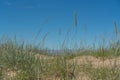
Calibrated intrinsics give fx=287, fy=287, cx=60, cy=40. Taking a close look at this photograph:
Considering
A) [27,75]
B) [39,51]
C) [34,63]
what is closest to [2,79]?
[27,75]

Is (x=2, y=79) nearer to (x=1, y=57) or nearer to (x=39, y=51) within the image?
(x=1, y=57)

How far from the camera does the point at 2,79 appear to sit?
3154 millimetres

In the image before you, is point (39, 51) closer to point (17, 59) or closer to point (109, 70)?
point (17, 59)

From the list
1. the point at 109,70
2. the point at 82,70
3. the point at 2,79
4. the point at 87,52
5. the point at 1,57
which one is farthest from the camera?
the point at 87,52

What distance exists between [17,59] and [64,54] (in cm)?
64

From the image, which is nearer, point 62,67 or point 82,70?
point 62,67

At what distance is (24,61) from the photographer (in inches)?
148

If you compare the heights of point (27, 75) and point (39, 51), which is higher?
point (39, 51)

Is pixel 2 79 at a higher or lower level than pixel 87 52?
lower

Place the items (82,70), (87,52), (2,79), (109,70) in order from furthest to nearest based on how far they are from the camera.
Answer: (87,52) → (82,70) → (109,70) → (2,79)

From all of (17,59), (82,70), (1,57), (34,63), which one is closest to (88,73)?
(82,70)

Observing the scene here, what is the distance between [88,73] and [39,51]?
1.57m

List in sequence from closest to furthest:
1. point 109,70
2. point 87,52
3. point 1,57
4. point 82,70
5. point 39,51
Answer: point 109,70
point 82,70
point 1,57
point 39,51
point 87,52

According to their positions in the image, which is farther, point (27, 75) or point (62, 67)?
point (62, 67)
